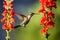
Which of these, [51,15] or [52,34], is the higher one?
[51,15]

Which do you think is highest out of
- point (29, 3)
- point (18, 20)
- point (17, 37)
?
point (29, 3)

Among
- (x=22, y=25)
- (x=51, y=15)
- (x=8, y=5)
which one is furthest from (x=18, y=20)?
(x=51, y=15)

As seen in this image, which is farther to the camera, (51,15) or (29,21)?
(29,21)

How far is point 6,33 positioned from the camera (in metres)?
3.00

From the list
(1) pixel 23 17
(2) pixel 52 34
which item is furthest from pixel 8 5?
(2) pixel 52 34

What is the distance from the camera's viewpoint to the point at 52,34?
2900 millimetres

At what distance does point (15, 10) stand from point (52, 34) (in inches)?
20.4

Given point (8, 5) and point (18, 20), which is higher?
point (8, 5)

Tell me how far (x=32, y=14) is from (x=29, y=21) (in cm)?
9

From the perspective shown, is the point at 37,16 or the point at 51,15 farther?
the point at 37,16

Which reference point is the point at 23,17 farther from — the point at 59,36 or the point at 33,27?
the point at 59,36

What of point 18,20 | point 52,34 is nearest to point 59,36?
point 52,34

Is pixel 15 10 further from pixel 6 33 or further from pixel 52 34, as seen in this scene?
pixel 52 34

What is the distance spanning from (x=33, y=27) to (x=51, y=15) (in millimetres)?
471
